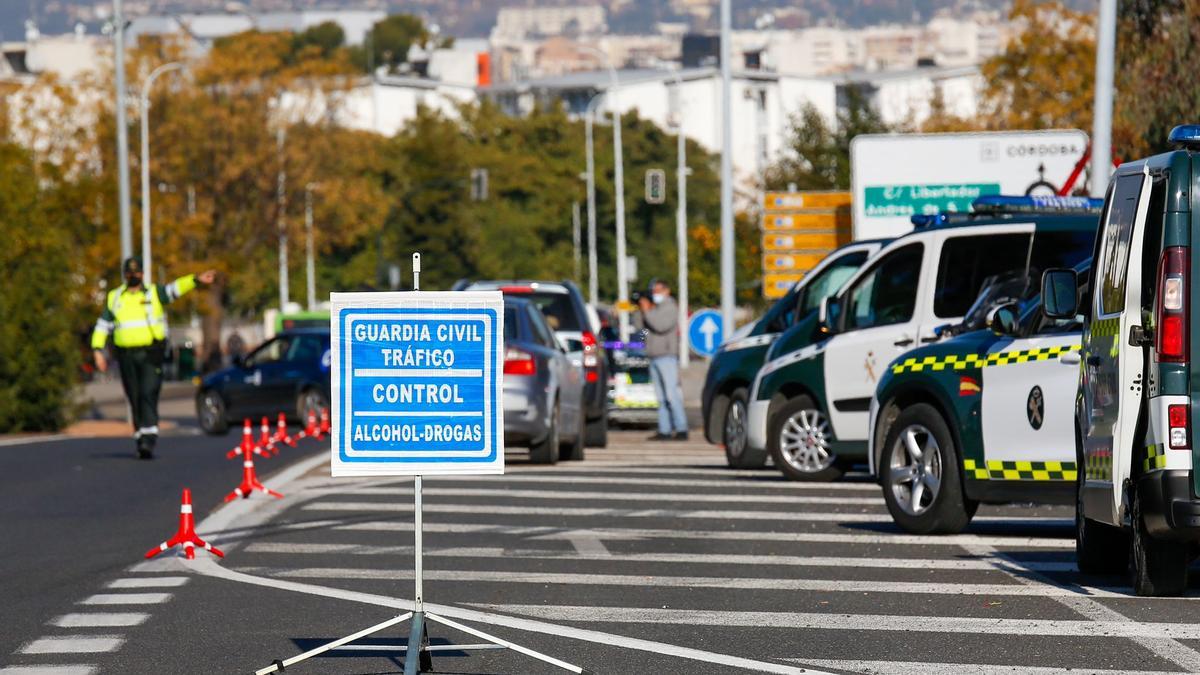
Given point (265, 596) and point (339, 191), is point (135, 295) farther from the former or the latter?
point (339, 191)

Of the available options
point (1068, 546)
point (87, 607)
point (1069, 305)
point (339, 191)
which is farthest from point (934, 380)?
point (339, 191)

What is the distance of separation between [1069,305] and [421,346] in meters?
3.67

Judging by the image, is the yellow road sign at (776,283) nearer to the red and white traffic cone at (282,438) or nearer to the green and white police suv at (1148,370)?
the red and white traffic cone at (282,438)

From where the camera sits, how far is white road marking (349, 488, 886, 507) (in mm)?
16141

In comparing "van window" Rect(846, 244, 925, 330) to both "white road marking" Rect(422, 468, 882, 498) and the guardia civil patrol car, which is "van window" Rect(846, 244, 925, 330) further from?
the guardia civil patrol car

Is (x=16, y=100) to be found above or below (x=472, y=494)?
above

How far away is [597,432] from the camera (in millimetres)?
24719

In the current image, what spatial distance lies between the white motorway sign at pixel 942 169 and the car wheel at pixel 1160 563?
18760 millimetres

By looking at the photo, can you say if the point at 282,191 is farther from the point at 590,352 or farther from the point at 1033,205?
the point at 1033,205

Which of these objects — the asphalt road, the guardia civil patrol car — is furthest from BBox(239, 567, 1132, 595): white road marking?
the guardia civil patrol car

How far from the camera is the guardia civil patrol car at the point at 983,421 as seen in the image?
12.1 meters

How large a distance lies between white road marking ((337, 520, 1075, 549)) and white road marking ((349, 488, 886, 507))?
2.21 m

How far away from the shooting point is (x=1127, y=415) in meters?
9.79

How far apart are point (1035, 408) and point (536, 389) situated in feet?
27.4
